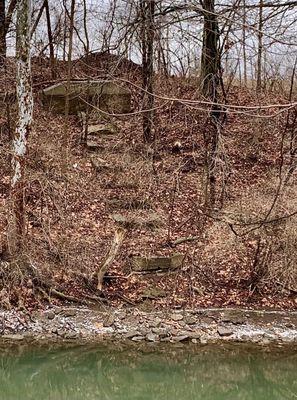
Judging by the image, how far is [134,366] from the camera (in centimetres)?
746

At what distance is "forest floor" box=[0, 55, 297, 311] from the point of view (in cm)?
937

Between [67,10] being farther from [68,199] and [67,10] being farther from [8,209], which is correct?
[8,209]

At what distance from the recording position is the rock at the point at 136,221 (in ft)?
36.7

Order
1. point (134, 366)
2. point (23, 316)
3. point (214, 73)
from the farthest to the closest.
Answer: point (214, 73), point (23, 316), point (134, 366)

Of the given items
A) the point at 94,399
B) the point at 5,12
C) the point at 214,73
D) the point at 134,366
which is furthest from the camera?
the point at 5,12

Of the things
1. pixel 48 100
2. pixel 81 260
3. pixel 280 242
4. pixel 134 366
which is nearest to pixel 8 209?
pixel 81 260

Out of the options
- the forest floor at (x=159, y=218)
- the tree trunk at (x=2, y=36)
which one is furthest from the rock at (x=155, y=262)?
the tree trunk at (x=2, y=36)

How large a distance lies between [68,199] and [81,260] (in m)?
2.56

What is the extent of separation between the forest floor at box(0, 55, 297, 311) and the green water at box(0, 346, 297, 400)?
1418 mm

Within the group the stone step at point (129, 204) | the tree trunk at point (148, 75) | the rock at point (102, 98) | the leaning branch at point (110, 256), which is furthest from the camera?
the rock at point (102, 98)

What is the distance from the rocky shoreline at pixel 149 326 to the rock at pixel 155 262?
3.74 ft

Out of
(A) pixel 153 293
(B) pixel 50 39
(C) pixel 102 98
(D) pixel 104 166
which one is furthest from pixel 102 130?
(A) pixel 153 293

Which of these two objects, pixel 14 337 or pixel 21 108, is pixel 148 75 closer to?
pixel 21 108

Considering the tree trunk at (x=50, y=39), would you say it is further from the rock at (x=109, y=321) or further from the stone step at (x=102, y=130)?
the rock at (x=109, y=321)
